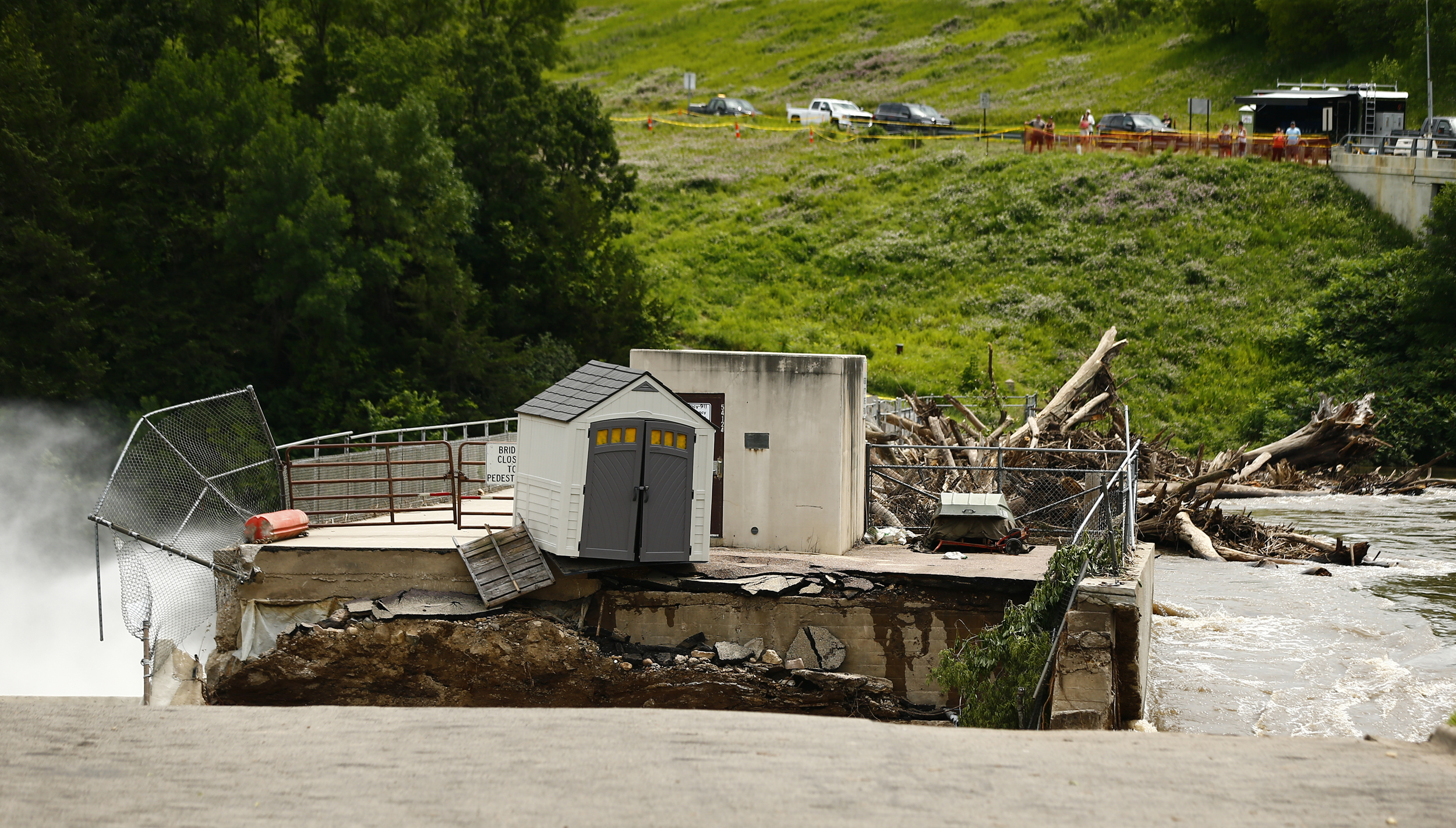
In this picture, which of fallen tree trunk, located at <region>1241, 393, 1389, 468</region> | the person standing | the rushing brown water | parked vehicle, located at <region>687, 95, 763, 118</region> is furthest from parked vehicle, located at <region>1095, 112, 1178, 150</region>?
the rushing brown water

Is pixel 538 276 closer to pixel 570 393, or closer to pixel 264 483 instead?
pixel 264 483

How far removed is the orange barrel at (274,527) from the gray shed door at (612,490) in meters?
3.97

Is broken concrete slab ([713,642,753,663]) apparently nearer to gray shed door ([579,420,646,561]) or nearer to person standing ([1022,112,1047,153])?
gray shed door ([579,420,646,561])

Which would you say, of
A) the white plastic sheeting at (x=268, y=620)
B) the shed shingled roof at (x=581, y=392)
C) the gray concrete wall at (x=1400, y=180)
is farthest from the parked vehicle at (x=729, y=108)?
the white plastic sheeting at (x=268, y=620)

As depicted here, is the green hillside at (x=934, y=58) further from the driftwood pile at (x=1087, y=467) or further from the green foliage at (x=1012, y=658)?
the green foliage at (x=1012, y=658)

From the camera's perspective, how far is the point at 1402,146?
4778 centimetres

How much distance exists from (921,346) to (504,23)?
71.8 ft

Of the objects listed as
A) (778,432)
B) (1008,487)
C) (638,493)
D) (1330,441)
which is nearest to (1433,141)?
(1330,441)

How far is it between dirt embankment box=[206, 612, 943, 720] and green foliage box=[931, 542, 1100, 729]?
103 inches

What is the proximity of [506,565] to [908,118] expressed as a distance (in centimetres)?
6035

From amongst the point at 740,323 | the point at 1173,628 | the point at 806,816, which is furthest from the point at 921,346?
the point at 806,816

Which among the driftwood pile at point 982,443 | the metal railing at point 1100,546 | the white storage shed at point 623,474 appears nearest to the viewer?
the metal railing at point 1100,546

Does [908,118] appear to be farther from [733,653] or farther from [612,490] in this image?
[733,653]

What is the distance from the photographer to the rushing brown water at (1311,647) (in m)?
13.5
